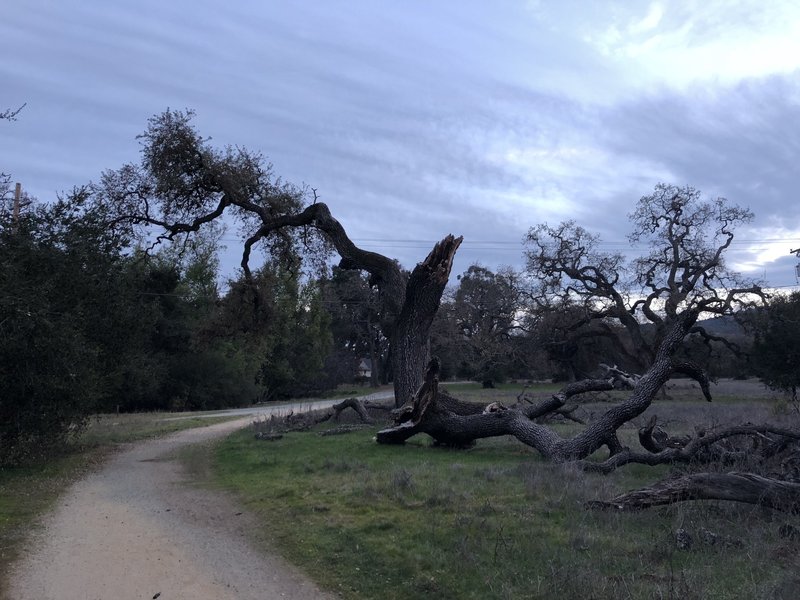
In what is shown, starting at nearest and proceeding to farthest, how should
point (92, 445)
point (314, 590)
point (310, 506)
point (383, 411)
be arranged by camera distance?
point (314, 590), point (310, 506), point (92, 445), point (383, 411)

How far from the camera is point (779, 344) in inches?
1390

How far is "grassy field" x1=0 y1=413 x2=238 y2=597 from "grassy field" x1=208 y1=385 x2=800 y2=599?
2.89 metres

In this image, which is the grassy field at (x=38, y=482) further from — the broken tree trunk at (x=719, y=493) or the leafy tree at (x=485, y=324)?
the leafy tree at (x=485, y=324)

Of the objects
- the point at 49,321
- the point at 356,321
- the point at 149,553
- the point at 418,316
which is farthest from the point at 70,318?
the point at 356,321

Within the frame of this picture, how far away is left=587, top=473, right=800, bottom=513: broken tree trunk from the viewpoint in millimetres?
7859

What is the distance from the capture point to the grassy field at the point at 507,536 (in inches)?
231

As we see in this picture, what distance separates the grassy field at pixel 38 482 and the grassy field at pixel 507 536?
289 cm

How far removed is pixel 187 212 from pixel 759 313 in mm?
30719

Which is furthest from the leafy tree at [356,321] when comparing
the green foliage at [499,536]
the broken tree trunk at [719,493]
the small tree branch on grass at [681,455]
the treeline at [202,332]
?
the broken tree trunk at [719,493]

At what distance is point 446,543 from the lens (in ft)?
24.2

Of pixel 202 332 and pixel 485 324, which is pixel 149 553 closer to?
pixel 202 332

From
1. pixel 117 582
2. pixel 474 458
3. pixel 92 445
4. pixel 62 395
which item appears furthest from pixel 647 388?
pixel 92 445

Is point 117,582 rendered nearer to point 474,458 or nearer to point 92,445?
point 474,458

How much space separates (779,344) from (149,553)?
116 feet
